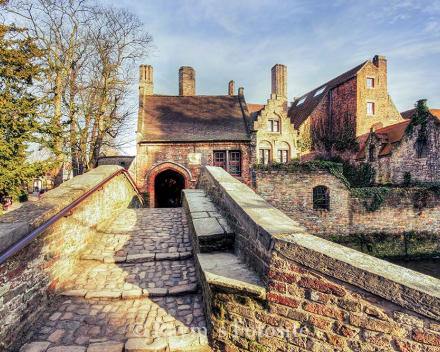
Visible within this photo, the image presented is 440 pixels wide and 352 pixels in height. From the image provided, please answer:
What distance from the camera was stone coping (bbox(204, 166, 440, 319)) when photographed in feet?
5.45

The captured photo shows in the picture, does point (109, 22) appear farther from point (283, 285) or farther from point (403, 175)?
point (403, 175)

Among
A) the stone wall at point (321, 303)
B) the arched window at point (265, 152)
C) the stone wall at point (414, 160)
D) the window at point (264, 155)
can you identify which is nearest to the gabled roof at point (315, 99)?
the arched window at point (265, 152)

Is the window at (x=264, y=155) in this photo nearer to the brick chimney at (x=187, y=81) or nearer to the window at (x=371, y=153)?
the brick chimney at (x=187, y=81)

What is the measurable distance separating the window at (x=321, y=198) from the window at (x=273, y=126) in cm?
960

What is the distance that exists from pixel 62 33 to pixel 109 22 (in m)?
2.91

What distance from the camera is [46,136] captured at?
981 cm

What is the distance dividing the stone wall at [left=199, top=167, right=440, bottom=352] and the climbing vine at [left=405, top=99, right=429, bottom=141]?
58.6 feet

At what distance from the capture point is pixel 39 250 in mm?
2969

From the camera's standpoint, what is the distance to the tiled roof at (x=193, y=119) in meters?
14.0

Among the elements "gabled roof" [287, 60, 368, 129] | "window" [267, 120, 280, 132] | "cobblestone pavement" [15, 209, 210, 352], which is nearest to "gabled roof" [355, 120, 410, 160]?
"gabled roof" [287, 60, 368, 129]

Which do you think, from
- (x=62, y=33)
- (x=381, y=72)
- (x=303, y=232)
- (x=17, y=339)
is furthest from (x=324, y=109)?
(x=17, y=339)

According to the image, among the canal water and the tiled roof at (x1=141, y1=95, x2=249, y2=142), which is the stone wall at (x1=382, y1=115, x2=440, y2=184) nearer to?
the canal water

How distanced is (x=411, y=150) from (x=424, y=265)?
299 inches

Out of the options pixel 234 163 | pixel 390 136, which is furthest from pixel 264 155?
pixel 390 136
